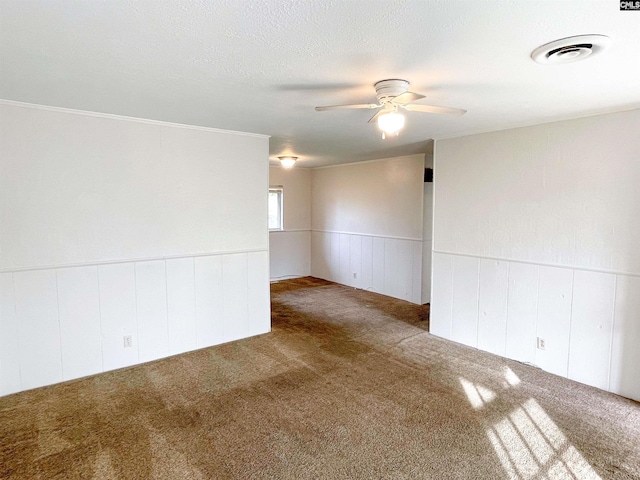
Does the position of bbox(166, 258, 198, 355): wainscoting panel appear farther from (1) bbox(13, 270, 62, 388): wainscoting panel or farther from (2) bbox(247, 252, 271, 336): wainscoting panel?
(1) bbox(13, 270, 62, 388): wainscoting panel

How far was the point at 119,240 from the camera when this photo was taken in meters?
3.41

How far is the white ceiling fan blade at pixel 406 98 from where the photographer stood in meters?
2.22

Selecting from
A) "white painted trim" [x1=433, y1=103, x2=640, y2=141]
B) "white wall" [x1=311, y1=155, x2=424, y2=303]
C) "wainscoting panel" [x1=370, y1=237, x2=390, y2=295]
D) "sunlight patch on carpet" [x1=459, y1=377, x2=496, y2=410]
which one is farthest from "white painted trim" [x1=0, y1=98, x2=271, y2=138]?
"sunlight patch on carpet" [x1=459, y1=377, x2=496, y2=410]

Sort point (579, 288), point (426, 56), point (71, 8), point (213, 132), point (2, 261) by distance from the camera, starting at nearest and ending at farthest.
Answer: point (71, 8) → point (426, 56) → point (2, 261) → point (579, 288) → point (213, 132)

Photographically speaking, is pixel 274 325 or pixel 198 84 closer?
pixel 198 84

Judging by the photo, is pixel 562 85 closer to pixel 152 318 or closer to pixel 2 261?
pixel 152 318

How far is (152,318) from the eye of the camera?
3629 mm

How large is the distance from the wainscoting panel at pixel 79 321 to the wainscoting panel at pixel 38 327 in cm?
5

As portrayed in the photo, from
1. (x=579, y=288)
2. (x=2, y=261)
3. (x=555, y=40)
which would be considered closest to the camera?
(x=555, y=40)

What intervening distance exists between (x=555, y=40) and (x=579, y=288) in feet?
7.61

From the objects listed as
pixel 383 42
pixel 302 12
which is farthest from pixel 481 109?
pixel 302 12

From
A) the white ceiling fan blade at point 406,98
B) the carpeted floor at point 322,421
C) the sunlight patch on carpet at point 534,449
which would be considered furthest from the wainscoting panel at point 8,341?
the sunlight patch on carpet at point 534,449

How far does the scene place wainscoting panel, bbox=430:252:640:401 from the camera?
9.81 feet

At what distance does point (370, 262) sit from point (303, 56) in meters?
4.97
